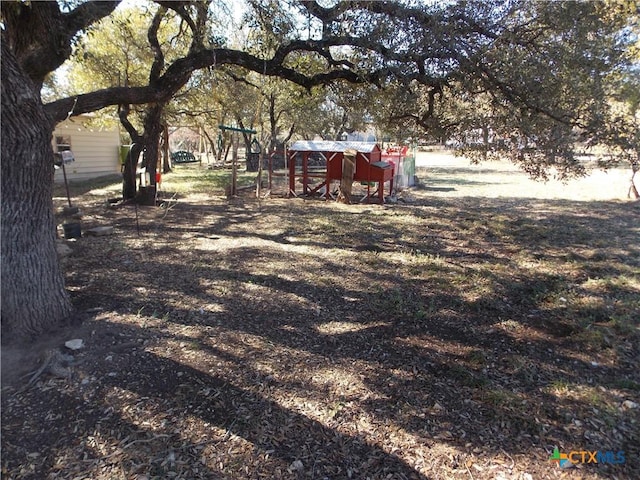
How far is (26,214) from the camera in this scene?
326 centimetres

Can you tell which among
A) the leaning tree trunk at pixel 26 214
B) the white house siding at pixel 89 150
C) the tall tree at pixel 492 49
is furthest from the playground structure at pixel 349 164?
the white house siding at pixel 89 150

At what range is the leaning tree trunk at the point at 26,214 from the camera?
307cm

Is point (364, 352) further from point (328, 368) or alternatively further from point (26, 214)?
point (26, 214)

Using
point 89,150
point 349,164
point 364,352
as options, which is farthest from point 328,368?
point 89,150

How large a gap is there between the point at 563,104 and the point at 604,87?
69cm

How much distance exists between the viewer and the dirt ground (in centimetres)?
232

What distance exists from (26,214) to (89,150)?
61.6 ft

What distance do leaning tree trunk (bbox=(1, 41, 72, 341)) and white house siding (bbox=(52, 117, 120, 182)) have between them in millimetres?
16175

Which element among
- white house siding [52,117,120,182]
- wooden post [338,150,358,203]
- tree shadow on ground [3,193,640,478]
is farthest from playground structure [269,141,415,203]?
white house siding [52,117,120,182]

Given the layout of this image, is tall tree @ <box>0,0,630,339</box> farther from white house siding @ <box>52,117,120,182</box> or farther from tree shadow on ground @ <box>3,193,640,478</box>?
white house siding @ <box>52,117,120,182</box>

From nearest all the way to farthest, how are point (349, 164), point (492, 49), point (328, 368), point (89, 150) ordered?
point (328, 368) < point (492, 49) < point (349, 164) < point (89, 150)

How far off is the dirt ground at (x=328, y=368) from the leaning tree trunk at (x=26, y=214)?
30cm

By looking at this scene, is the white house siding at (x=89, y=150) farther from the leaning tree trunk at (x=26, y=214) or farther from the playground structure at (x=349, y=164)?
the leaning tree trunk at (x=26, y=214)

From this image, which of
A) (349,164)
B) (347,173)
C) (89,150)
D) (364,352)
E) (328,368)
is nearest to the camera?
(328,368)
